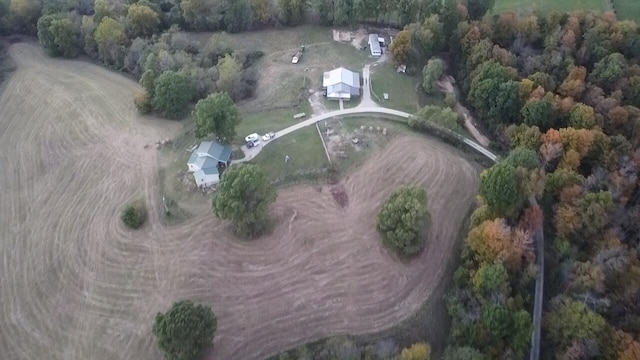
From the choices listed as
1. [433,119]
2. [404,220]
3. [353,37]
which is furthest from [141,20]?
[404,220]

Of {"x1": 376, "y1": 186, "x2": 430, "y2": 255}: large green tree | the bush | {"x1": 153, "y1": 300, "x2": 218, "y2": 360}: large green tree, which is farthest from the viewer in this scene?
the bush

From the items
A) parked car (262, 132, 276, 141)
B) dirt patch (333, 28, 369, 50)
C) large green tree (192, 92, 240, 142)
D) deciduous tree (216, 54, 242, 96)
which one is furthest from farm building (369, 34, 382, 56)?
large green tree (192, 92, 240, 142)

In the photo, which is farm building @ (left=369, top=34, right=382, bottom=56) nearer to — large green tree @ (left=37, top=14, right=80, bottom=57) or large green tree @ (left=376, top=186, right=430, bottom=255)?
large green tree @ (left=376, top=186, right=430, bottom=255)

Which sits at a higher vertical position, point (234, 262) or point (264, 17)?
point (264, 17)

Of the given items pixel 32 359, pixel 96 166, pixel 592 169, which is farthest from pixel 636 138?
pixel 32 359

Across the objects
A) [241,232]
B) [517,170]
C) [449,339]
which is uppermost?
[517,170]

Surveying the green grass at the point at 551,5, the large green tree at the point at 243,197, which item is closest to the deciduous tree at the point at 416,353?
the large green tree at the point at 243,197

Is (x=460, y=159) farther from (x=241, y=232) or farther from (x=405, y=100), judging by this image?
(x=241, y=232)
